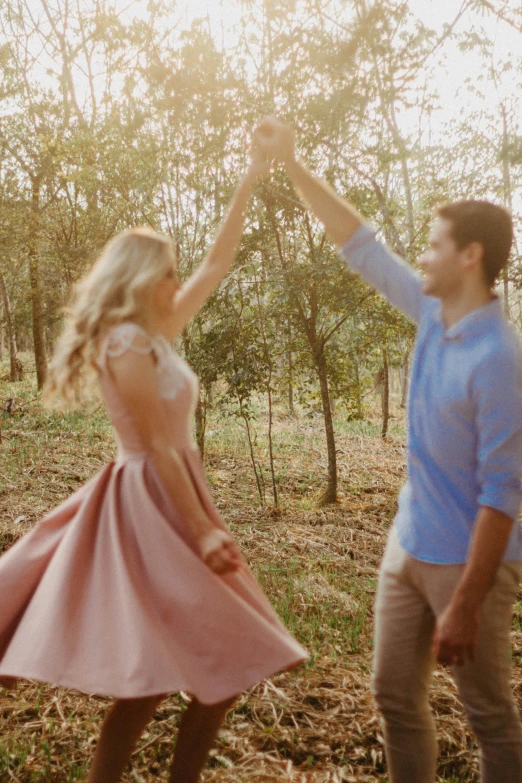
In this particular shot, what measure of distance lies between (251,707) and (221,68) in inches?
225

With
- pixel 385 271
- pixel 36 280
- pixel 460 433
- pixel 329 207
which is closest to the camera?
pixel 460 433

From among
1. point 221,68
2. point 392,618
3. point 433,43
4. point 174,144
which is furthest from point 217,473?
point 392,618

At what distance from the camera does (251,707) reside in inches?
131

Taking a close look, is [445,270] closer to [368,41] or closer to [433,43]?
[368,41]

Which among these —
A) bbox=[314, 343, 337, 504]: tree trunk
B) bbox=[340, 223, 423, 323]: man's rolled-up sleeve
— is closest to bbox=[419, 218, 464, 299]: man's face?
bbox=[340, 223, 423, 323]: man's rolled-up sleeve

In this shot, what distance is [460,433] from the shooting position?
6.27 ft

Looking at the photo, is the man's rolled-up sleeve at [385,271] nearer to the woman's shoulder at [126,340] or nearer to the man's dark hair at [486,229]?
the man's dark hair at [486,229]

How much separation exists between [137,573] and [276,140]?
165 cm

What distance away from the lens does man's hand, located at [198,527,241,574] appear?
74.3 inches

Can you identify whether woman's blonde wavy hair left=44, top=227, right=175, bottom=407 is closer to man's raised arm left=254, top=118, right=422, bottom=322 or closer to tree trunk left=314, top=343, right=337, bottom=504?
man's raised arm left=254, top=118, right=422, bottom=322

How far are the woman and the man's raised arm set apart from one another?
0.69 meters

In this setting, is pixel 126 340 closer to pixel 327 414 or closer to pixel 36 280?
pixel 327 414

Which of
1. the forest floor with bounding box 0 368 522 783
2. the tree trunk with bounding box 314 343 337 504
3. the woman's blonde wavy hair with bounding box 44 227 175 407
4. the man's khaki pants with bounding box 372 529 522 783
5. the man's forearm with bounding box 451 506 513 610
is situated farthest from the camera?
the tree trunk with bounding box 314 343 337 504

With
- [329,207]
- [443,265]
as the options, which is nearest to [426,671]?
[443,265]
